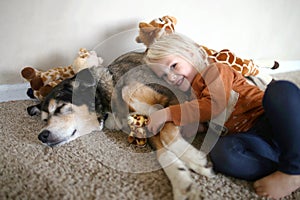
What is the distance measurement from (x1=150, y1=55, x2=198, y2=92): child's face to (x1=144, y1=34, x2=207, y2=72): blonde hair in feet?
0.07

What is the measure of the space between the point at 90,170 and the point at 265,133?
2.06ft

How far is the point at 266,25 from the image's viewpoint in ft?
6.89

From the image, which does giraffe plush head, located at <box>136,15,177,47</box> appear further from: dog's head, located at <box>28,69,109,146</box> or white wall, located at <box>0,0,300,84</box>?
dog's head, located at <box>28,69,109,146</box>

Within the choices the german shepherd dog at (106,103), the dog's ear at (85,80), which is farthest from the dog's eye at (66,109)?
the dog's ear at (85,80)

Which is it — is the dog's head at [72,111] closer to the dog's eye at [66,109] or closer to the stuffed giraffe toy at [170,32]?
the dog's eye at [66,109]

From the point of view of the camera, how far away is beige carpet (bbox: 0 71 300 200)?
0.85 metres

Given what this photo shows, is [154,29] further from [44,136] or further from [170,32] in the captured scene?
[44,136]

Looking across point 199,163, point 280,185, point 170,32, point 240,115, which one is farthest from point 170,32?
point 280,185

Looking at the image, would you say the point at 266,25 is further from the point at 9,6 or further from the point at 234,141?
the point at 9,6

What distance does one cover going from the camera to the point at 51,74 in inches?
58.1

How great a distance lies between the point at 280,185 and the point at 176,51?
643mm

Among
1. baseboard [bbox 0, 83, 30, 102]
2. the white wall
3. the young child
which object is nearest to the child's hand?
the young child

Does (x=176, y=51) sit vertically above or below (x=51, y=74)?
above

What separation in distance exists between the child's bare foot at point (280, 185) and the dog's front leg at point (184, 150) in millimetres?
176
